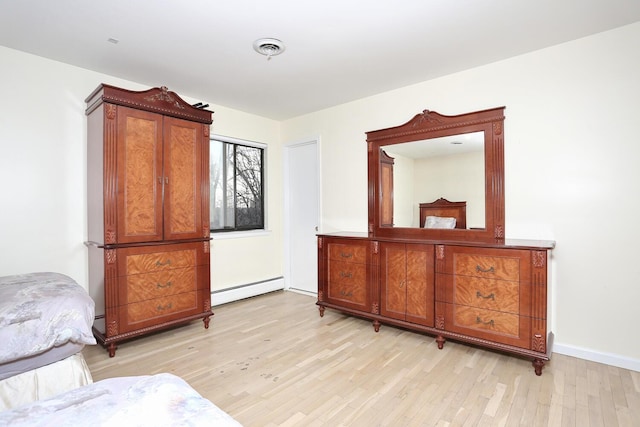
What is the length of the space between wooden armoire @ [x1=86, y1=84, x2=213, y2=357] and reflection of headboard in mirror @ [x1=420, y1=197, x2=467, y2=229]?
7.37 feet

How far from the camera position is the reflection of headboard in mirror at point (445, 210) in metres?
3.12

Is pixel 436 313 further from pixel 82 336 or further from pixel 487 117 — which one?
pixel 82 336

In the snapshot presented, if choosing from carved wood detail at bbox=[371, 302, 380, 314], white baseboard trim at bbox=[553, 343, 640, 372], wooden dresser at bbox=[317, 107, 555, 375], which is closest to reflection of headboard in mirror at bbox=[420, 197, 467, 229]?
wooden dresser at bbox=[317, 107, 555, 375]

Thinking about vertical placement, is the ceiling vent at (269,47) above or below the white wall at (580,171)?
above

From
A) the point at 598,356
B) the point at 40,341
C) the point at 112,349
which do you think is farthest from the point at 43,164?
the point at 598,356

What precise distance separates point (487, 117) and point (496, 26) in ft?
2.61

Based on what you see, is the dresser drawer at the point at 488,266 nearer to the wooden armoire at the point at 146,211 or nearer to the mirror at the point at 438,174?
the mirror at the point at 438,174

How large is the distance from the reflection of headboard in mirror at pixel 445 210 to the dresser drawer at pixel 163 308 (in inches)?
96.5

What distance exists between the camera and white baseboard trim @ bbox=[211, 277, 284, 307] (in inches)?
161

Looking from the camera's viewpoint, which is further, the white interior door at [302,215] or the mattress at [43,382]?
the white interior door at [302,215]

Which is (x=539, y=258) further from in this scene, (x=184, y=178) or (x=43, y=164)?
(x=43, y=164)

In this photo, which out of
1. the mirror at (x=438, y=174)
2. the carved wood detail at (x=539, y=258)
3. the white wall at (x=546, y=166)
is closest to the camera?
the carved wood detail at (x=539, y=258)

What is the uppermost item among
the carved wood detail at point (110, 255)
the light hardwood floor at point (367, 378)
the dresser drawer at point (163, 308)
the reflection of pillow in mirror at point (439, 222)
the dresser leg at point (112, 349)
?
the reflection of pillow in mirror at point (439, 222)

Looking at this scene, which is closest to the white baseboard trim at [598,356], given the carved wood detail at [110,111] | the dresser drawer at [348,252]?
the dresser drawer at [348,252]
